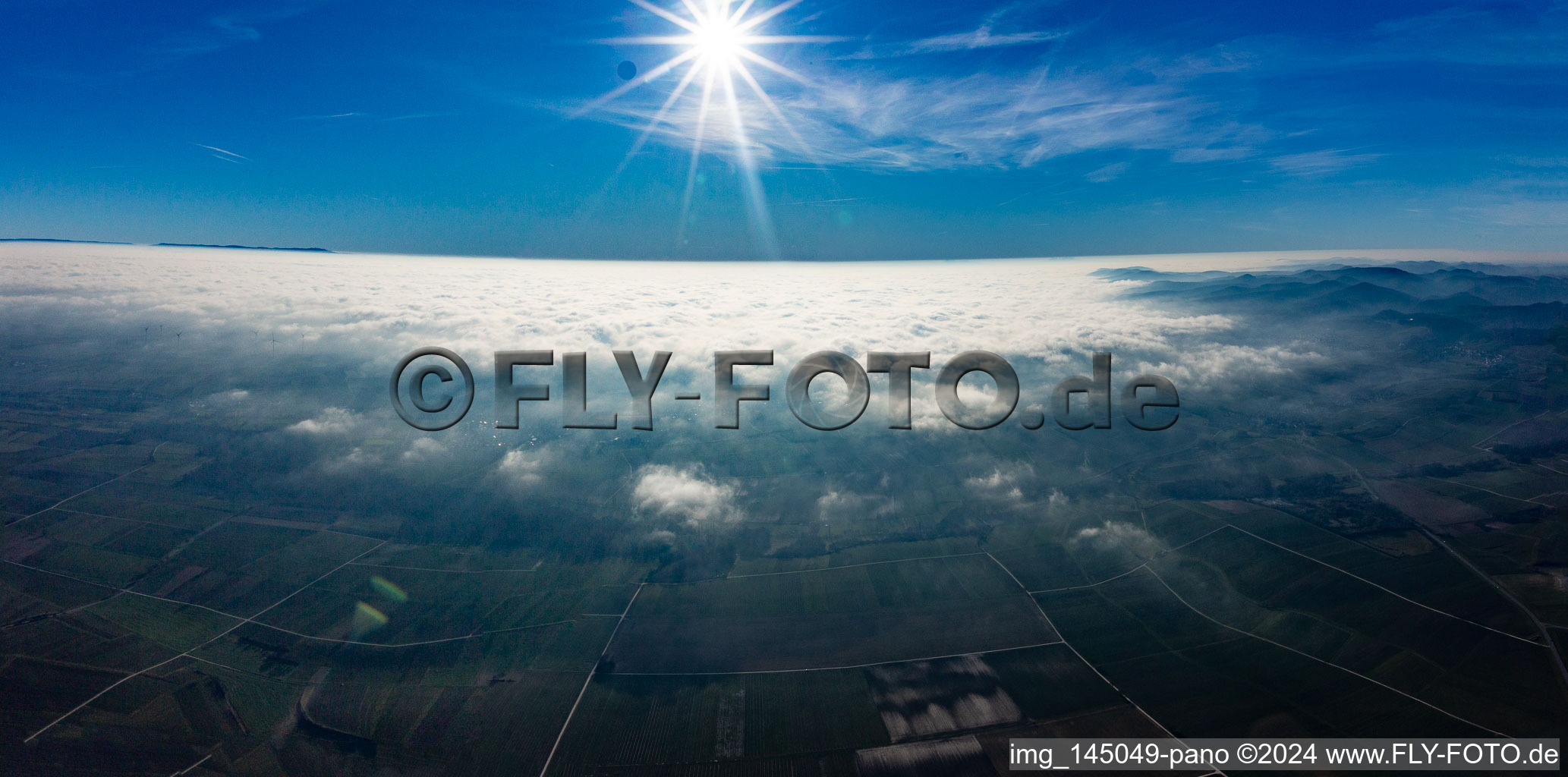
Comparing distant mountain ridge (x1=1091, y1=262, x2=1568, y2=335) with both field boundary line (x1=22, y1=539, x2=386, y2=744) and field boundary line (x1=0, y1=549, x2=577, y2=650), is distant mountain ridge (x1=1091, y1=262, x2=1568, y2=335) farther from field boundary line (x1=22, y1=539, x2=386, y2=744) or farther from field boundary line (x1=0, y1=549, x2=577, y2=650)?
field boundary line (x1=22, y1=539, x2=386, y2=744)

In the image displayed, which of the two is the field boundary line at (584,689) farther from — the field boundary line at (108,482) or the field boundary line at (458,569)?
the field boundary line at (108,482)

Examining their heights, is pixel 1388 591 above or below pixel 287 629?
above

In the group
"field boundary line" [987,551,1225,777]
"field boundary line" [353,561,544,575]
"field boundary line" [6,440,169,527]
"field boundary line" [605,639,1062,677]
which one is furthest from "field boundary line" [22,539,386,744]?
"field boundary line" [987,551,1225,777]

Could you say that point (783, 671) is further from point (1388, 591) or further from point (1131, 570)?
point (1388, 591)

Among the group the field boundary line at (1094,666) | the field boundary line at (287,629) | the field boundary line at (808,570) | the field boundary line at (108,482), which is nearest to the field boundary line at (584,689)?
the field boundary line at (287,629)

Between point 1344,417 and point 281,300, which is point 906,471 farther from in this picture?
point 281,300

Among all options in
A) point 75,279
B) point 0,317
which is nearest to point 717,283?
point 75,279

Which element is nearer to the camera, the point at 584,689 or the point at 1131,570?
the point at 584,689

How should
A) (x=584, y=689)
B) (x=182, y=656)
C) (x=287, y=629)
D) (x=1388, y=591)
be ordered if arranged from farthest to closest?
(x=1388, y=591) → (x=287, y=629) → (x=182, y=656) → (x=584, y=689)

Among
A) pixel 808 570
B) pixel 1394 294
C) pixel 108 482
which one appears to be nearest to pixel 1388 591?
pixel 808 570

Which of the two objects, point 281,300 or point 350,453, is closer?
point 350,453

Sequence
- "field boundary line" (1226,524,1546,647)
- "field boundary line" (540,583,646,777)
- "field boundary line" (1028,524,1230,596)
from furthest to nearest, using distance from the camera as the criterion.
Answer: "field boundary line" (1028,524,1230,596), "field boundary line" (1226,524,1546,647), "field boundary line" (540,583,646,777)
